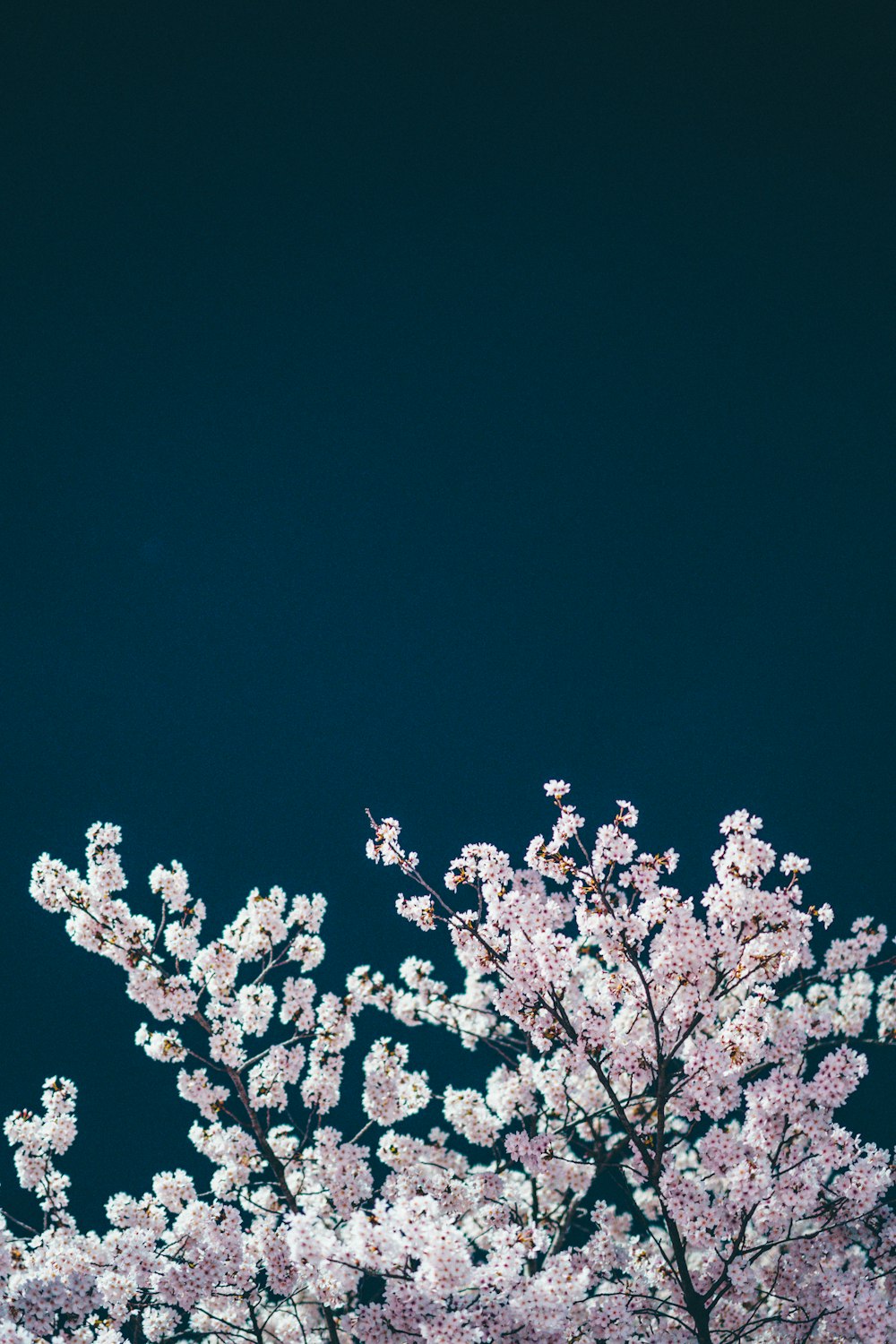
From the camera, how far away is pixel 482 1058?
7582 mm

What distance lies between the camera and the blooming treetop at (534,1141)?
3447 mm

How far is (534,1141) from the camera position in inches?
159

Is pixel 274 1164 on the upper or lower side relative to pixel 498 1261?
upper

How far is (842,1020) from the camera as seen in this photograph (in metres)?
5.61

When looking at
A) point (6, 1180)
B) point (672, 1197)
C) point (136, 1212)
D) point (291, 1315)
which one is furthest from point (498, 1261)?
point (6, 1180)

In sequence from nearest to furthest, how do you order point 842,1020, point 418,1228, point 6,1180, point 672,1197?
point 418,1228 → point 672,1197 → point 842,1020 → point 6,1180

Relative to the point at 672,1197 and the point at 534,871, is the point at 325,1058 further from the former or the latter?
the point at 672,1197

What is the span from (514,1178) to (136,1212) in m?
3.83

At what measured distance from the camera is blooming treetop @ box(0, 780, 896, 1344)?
3.45m

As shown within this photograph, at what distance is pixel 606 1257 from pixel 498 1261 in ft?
4.60

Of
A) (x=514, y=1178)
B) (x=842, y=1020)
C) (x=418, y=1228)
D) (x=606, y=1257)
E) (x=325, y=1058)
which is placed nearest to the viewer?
(x=418, y=1228)

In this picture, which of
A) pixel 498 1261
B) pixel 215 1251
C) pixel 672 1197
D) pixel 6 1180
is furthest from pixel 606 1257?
pixel 6 1180

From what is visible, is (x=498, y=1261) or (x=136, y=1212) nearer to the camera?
(x=498, y=1261)

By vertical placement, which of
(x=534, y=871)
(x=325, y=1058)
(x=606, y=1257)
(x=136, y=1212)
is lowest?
(x=606, y=1257)
